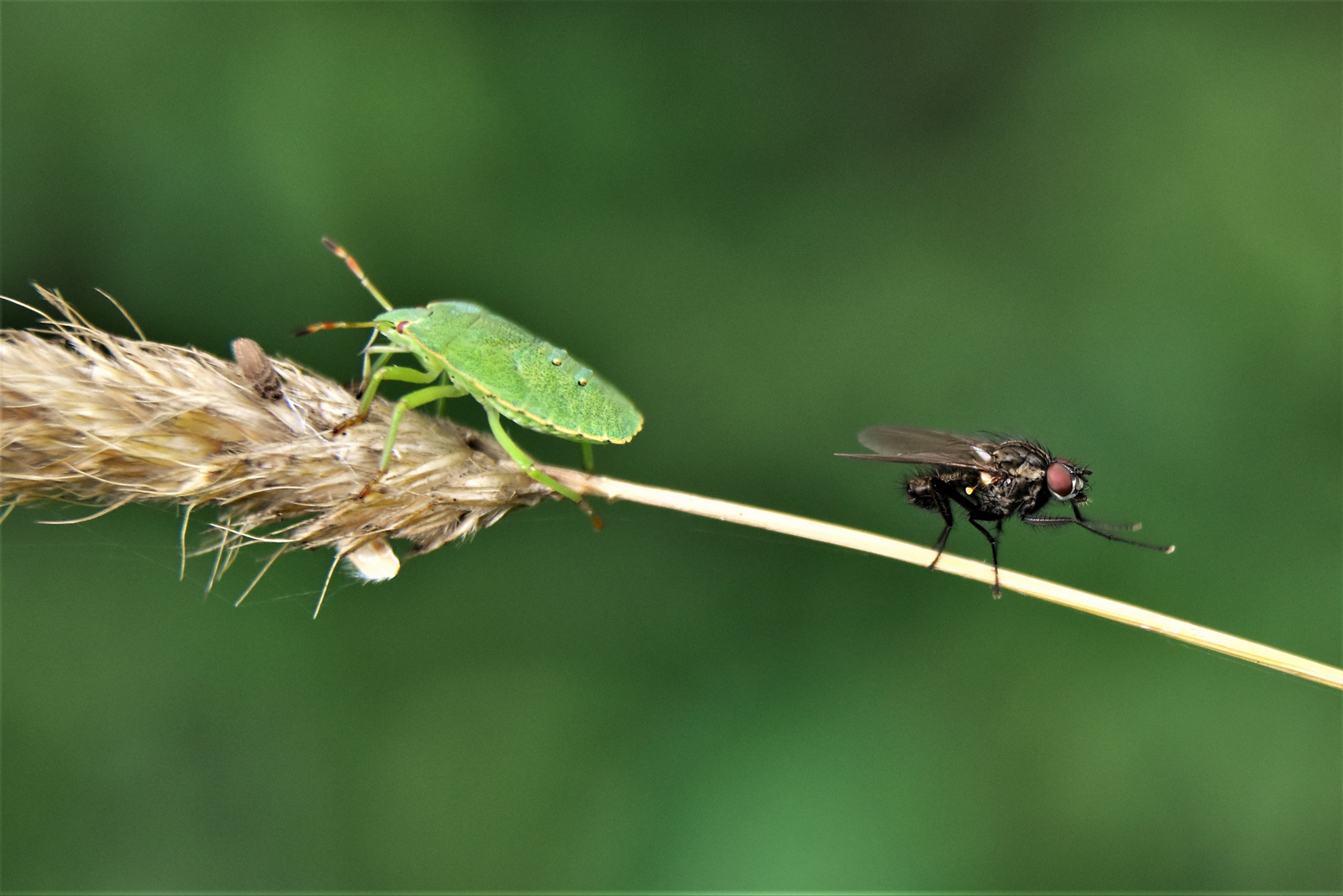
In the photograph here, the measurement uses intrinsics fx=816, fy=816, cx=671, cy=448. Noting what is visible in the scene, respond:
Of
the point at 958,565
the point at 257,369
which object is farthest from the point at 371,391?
the point at 958,565

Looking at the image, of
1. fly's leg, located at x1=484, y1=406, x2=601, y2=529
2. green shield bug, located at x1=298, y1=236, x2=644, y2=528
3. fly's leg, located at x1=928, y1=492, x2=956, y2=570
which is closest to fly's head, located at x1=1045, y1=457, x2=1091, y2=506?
fly's leg, located at x1=928, y1=492, x2=956, y2=570

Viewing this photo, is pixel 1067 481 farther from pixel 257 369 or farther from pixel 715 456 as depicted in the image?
pixel 257 369

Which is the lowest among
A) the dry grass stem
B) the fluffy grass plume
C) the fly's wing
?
the dry grass stem

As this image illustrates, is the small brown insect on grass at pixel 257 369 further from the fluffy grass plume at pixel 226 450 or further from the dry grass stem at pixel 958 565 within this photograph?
the dry grass stem at pixel 958 565

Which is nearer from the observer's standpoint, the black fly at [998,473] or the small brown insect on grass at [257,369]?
the small brown insect on grass at [257,369]

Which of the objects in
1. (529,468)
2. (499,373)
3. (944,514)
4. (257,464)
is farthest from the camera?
(944,514)

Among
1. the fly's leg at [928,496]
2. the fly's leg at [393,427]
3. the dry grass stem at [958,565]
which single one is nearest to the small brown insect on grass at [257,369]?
the fly's leg at [393,427]

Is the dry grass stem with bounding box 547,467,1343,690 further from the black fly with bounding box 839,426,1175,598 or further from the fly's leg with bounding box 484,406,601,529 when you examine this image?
the black fly with bounding box 839,426,1175,598

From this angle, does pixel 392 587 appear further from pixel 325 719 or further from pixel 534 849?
pixel 534 849
